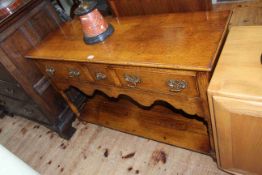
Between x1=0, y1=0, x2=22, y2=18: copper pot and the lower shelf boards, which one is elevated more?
x1=0, y1=0, x2=22, y2=18: copper pot

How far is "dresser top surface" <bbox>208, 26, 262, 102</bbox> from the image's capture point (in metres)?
0.76

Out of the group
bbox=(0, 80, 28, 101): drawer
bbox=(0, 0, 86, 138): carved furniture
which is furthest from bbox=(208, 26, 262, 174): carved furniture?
bbox=(0, 80, 28, 101): drawer

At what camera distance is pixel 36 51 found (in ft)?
4.68

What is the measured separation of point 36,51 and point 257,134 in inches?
51.9

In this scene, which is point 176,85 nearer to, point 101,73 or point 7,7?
point 101,73

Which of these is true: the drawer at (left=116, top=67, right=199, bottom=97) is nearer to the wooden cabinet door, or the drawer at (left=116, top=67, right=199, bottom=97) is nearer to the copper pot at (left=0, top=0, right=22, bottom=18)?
the wooden cabinet door

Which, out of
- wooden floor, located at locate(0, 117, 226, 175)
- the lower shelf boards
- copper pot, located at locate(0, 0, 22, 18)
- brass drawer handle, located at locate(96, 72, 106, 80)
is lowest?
wooden floor, located at locate(0, 117, 226, 175)

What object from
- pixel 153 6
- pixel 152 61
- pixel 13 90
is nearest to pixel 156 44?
pixel 152 61

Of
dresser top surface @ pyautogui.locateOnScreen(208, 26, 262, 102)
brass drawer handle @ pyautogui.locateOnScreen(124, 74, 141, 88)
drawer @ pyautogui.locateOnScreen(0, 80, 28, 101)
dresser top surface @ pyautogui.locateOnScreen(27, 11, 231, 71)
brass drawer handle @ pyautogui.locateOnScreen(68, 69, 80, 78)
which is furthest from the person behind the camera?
drawer @ pyautogui.locateOnScreen(0, 80, 28, 101)

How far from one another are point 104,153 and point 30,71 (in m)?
0.78

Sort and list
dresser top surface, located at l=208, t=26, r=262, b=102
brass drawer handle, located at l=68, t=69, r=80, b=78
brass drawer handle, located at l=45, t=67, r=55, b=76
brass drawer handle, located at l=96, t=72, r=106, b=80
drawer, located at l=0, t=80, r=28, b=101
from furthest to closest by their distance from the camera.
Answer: drawer, located at l=0, t=80, r=28, b=101
brass drawer handle, located at l=45, t=67, r=55, b=76
brass drawer handle, located at l=68, t=69, r=80, b=78
brass drawer handle, located at l=96, t=72, r=106, b=80
dresser top surface, located at l=208, t=26, r=262, b=102

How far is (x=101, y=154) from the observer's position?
5.23 ft

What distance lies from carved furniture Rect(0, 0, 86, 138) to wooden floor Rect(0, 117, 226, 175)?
17cm

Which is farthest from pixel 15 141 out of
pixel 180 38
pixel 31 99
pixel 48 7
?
pixel 180 38
